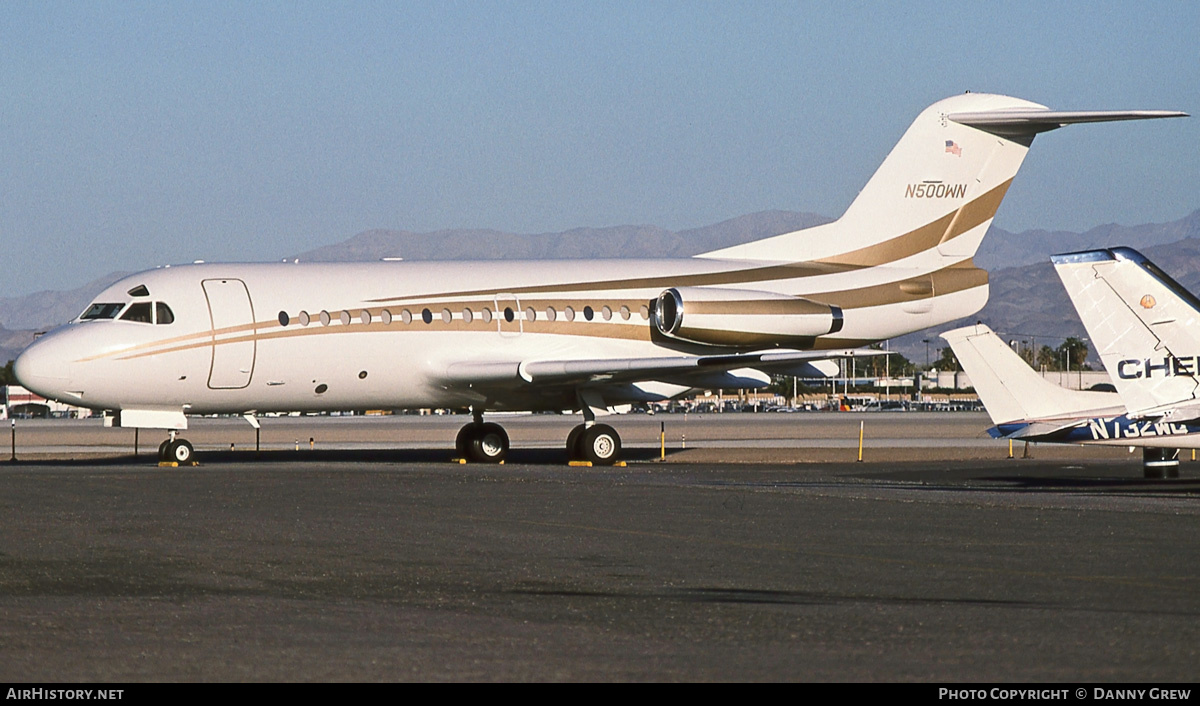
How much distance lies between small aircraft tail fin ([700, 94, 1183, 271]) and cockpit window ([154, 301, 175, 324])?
40.4 feet

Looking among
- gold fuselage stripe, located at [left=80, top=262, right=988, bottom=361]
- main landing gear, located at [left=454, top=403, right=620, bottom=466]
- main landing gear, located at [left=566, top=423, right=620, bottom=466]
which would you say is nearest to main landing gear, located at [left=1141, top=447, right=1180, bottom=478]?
gold fuselage stripe, located at [left=80, top=262, right=988, bottom=361]

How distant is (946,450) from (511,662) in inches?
1448

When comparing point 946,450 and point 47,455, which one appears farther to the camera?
point 47,455

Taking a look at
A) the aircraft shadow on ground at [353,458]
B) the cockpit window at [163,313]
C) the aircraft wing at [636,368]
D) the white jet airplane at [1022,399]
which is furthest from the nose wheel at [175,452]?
the white jet airplane at [1022,399]

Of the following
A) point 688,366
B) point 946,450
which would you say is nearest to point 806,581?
point 688,366

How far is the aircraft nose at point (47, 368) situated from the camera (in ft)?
95.6

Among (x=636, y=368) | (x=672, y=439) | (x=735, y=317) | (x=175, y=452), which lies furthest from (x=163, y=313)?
(x=672, y=439)

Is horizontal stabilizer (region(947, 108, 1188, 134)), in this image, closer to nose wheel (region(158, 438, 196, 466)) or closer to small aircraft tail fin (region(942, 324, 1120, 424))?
small aircraft tail fin (region(942, 324, 1120, 424))

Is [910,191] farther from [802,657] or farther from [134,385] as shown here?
[802,657]

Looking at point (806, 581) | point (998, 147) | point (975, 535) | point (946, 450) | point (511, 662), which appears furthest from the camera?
point (946, 450)

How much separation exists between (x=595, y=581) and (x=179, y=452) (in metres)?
20.5

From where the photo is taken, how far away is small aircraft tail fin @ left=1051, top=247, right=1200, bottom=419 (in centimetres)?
1944

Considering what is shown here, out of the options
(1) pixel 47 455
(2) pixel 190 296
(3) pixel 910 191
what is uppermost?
(3) pixel 910 191

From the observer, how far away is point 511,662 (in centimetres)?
816
